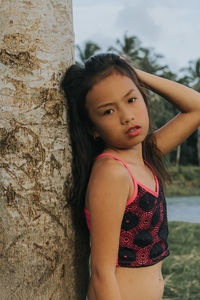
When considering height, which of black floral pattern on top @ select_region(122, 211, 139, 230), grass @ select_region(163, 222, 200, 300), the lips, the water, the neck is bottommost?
the water

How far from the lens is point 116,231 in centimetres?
150

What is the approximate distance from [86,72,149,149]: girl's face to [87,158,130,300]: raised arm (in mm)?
198

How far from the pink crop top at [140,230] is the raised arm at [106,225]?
123 mm

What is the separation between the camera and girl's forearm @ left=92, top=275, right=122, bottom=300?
1471 millimetres

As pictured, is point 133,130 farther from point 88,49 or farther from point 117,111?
point 88,49

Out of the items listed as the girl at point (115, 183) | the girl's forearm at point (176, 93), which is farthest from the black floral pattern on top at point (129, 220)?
the girl's forearm at point (176, 93)

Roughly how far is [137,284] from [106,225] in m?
0.35

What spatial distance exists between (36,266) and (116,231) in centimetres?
34

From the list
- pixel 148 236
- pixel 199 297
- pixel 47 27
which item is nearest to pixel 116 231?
pixel 148 236

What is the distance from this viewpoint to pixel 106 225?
148cm

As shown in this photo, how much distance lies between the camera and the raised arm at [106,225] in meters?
1.48

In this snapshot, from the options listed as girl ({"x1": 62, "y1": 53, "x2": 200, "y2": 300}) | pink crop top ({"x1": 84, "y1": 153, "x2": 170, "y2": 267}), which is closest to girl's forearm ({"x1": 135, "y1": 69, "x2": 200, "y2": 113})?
girl ({"x1": 62, "y1": 53, "x2": 200, "y2": 300})

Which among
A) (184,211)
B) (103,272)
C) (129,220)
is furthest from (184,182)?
(103,272)

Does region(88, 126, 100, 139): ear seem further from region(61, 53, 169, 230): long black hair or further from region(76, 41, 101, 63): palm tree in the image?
region(76, 41, 101, 63): palm tree
